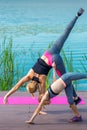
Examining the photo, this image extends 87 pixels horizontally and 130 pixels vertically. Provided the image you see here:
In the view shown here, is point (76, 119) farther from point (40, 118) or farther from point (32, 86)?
point (32, 86)

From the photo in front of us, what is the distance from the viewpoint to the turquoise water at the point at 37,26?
10711mm

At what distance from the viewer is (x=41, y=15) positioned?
13.2 m

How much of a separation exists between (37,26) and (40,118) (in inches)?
256

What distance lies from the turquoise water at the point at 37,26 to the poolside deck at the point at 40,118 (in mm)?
3034

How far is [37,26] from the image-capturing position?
12594mm

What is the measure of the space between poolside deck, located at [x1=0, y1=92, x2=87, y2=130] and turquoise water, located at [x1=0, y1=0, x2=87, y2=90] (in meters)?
3.03

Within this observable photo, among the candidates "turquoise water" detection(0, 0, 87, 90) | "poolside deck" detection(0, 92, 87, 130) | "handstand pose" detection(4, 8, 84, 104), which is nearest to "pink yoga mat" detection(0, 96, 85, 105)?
"poolside deck" detection(0, 92, 87, 130)

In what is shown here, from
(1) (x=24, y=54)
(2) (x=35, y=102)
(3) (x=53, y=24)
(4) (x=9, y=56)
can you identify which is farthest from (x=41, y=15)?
(2) (x=35, y=102)

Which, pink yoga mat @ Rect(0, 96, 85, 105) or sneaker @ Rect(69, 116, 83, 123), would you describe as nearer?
sneaker @ Rect(69, 116, 83, 123)

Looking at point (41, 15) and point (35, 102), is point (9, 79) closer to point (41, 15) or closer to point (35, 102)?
point (35, 102)

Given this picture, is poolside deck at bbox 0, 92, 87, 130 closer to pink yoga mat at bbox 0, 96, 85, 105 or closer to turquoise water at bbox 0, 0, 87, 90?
pink yoga mat at bbox 0, 96, 85, 105

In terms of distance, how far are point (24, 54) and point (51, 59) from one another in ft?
13.8

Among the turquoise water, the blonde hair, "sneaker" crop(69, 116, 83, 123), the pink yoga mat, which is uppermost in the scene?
the turquoise water

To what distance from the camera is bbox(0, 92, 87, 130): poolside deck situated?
587cm
